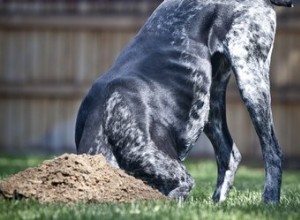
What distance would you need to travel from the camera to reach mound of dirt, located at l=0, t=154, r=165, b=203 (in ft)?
16.2

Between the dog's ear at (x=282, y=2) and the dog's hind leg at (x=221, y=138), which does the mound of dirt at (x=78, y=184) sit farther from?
the dog's ear at (x=282, y=2)

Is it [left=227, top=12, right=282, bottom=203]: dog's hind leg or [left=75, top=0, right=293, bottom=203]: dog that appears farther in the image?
[left=227, top=12, right=282, bottom=203]: dog's hind leg

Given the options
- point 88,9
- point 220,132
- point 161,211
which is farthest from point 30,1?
point 161,211

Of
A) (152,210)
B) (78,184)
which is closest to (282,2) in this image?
(78,184)

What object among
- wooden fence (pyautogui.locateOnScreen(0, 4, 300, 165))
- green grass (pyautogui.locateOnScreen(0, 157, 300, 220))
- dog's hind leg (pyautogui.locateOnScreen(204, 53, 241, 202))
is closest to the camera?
green grass (pyautogui.locateOnScreen(0, 157, 300, 220))

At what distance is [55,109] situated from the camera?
13.7m

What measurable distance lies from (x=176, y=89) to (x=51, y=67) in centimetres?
849

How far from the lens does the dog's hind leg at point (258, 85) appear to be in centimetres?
549

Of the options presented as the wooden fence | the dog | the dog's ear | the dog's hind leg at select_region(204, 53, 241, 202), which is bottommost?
the wooden fence

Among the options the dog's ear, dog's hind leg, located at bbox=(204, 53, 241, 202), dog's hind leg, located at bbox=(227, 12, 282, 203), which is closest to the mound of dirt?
dog's hind leg, located at bbox=(227, 12, 282, 203)

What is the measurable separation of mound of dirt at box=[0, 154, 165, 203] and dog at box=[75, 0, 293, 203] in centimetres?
21

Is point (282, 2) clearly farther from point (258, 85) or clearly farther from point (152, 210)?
point (152, 210)

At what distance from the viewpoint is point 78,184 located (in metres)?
4.95

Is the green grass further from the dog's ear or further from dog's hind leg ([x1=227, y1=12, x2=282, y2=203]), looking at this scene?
the dog's ear
